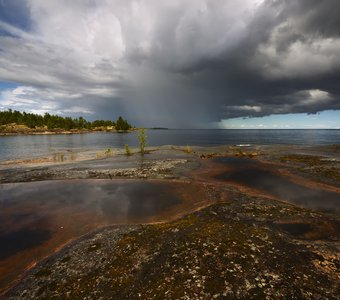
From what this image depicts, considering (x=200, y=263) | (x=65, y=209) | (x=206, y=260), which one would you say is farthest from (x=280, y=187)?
(x=65, y=209)

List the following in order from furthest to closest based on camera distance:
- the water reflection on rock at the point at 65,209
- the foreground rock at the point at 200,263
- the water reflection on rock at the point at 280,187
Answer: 1. the water reflection on rock at the point at 280,187
2. the water reflection on rock at the point at 65,209
3. the foreground rock at the point at 200,263

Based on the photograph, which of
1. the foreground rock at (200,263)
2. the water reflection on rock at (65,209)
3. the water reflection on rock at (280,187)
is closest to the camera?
the foreground rock at (200,263)

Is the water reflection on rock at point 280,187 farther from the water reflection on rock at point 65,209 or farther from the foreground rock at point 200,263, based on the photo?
the water reflection on rock at point 65,209

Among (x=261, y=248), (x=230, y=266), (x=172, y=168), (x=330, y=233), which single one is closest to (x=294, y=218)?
(x=330, y=233)

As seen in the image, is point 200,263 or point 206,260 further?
point 206,260

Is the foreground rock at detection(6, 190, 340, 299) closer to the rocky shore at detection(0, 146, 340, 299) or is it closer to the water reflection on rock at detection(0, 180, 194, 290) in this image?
the rocky shore at detection(0, 146, 340, 299)

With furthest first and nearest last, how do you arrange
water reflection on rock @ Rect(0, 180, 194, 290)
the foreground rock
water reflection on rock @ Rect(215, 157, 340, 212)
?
water reflection on rock @ Rect(215, 157, 340, 212), water reflection on rock @ Rect(0, 180, 194, 290), the foreground rock

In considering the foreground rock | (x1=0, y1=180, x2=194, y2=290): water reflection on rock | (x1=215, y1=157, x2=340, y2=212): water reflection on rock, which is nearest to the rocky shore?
the foreground rock

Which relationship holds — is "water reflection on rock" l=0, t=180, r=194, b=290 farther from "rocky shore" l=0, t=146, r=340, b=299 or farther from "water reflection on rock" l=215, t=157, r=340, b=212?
"water reflection on rock" l=215, t=157, r=340, b=212

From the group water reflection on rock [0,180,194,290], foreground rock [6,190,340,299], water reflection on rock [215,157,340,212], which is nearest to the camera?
foreground rock [6,190,340,299]

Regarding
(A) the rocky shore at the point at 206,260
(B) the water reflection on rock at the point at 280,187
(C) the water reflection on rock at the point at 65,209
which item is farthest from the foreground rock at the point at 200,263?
(B) the water reflection on rock at the point at 280,187

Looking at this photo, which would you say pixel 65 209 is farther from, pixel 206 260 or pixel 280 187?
pixel 280 187

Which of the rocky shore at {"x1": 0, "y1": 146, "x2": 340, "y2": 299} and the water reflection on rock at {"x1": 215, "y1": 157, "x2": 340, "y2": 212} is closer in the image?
the rocky shore at {"x1": 0, "y1": 146, "x2": 340, "y2": 299}

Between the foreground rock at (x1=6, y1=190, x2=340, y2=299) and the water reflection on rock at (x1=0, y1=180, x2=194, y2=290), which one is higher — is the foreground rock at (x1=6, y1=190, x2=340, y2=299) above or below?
above
